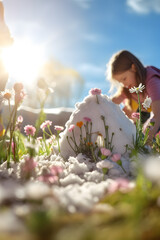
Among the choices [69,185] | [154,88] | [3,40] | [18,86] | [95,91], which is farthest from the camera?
[154,88]

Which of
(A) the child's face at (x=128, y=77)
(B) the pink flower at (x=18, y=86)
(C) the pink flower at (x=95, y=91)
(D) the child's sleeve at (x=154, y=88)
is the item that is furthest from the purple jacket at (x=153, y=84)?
(B) the pink flower at (x=18, y=86)

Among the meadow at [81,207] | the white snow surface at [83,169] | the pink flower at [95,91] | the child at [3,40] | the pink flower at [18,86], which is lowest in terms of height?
the meadow at [81,207]

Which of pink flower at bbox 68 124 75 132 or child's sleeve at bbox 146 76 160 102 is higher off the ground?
child's sleeve at bbox 146 76 160 102

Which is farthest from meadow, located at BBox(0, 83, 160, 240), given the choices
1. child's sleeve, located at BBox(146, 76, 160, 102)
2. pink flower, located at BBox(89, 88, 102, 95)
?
child's sleeve, located at BBox(146, 76, 160, 102)

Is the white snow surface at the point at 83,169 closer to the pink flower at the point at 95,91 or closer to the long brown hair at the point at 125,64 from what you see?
the pink flower at the point at 95,91

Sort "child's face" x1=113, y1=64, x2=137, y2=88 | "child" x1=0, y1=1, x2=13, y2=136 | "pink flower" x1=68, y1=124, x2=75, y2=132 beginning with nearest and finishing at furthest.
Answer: "pink flower" x1=68, y1=124, x2=75, y2=132 → "child" x1=0, y1=1, x2=13, y2=136 → "child's face" x1=113, y1=64, x2=137, y2=88

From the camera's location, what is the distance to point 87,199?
1042 millimetres

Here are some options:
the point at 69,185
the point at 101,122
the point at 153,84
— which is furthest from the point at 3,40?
the point at 153,84

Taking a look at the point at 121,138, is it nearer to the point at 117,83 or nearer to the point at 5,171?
the point at 5,171

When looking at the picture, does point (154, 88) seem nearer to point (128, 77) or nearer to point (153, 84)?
point (153, 84)

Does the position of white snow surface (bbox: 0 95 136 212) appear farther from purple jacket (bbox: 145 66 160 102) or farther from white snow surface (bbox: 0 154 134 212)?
purple jacket (bbox: 145 66 160 102)

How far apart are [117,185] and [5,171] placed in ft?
3.52

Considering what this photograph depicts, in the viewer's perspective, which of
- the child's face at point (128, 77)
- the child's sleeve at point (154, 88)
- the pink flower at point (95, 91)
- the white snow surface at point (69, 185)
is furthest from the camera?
the child's face at point (128, 77)

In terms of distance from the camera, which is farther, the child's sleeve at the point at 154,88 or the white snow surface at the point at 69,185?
the child's sleeve at the point at 154,88
